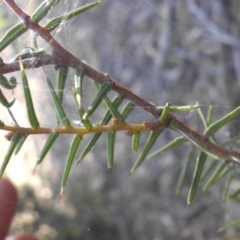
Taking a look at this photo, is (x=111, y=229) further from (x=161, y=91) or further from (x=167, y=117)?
(x=167, y=117)

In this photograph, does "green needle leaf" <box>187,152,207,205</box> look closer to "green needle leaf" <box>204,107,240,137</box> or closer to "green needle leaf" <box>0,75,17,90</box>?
"green needle leaf" <box>204,107,240,137</box>

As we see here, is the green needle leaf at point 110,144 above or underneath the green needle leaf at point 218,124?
underneath

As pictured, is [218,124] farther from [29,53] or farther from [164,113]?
[29,53]

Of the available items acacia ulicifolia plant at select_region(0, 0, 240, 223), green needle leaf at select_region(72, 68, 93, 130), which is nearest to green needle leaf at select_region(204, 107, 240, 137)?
acacia ulicifolia plant at select_region(0, 0, 240, 223)

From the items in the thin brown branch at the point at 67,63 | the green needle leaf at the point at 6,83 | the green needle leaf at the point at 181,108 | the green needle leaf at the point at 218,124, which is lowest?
the green needle leaf at the point at 6,83

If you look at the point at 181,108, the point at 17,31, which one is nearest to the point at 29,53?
the point at 17,31

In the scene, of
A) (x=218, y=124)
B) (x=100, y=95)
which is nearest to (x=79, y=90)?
(x=100, y=95)

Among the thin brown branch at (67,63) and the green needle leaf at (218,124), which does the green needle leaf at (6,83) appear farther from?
the green needle leaf at (218,124)

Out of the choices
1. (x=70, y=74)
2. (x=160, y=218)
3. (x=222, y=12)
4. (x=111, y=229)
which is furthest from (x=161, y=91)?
(x=70, y=74)

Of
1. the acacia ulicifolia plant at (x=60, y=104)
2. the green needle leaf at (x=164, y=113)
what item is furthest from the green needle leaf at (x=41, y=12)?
the green needle leaf at (x=164, y=113)

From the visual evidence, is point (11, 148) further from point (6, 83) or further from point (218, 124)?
point (218, 124)

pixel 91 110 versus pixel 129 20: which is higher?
pixel 129 20
